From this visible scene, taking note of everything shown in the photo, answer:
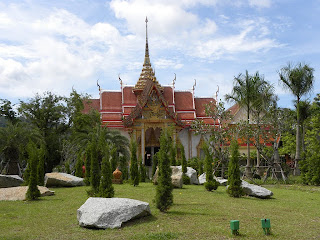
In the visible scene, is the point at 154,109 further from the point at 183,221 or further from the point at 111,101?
the point at 183,221

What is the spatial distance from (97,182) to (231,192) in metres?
4.58

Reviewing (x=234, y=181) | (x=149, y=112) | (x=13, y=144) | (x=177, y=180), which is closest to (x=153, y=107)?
(x=149, y=112)

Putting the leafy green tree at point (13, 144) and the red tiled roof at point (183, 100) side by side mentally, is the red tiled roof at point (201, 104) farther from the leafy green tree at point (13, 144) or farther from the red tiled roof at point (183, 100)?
the leafy green tree at point (13, 144)

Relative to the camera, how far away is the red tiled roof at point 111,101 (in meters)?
32.7

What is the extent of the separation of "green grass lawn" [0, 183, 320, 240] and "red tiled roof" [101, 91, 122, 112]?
70.6 feet

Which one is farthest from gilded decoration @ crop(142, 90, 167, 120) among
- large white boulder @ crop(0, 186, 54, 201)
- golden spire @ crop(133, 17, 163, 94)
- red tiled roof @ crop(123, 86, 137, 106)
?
large white boulder @ crop(0, 186, 54, 201)

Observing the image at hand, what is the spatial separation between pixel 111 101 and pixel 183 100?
6.87 metres

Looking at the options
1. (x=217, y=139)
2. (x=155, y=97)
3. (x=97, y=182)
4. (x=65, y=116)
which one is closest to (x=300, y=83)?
(x=217, y=139)

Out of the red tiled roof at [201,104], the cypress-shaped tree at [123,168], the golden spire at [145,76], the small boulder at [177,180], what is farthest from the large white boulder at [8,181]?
the red tiled roof at [201,104]

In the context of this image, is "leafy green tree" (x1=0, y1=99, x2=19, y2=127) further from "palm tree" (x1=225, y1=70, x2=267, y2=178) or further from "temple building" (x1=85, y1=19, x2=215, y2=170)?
"palm tree" (x1=225, y1=70, x2=267, y2=178)

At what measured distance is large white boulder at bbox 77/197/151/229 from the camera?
712 cm

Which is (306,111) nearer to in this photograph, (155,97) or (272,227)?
(155,97)

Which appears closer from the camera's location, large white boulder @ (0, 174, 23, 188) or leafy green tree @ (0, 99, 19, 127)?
large white boulder @ (0, 174, 23, 188)

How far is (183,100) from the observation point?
34406mm
